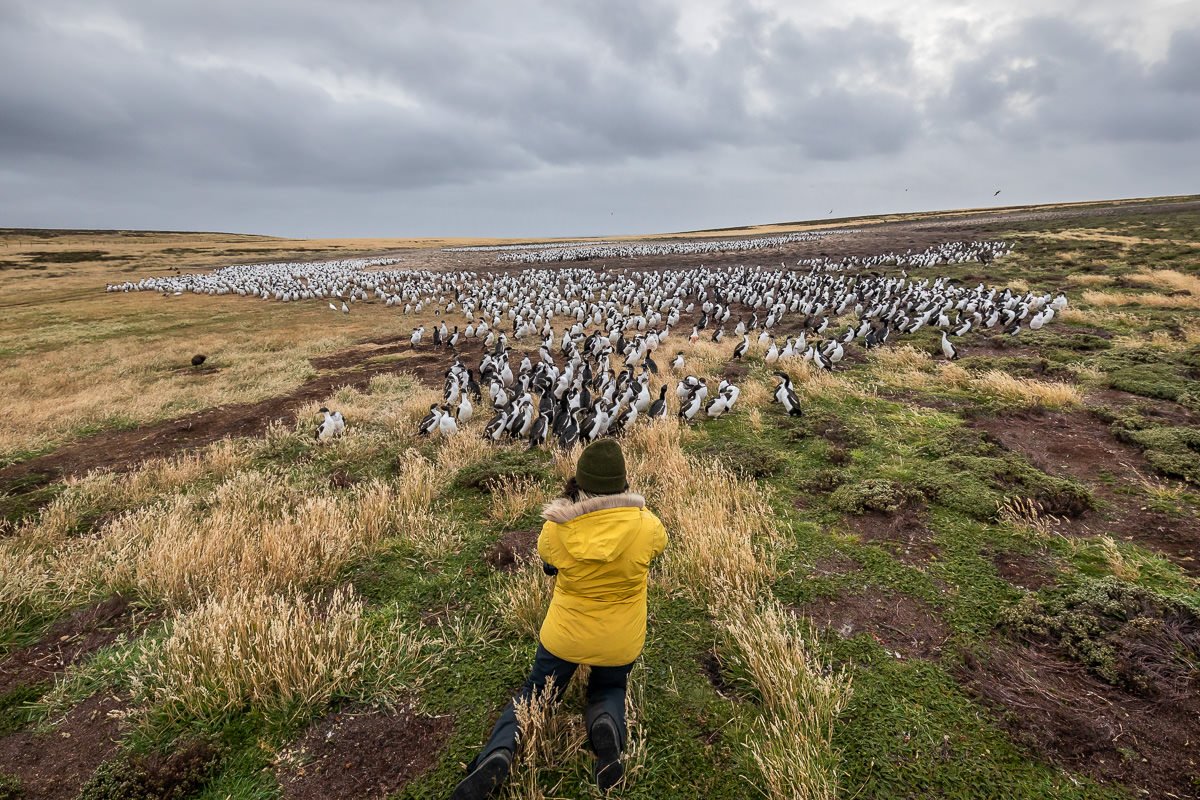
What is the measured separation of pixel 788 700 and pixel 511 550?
12.0 feet

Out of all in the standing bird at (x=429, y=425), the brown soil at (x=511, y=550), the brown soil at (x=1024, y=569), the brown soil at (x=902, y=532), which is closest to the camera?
the brown soil at (x=1024, y=569)

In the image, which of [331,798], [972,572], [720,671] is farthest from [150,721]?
[972,572]

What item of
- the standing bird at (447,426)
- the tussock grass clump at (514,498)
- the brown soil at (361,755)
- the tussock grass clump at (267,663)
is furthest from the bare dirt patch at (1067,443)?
the standing bird at (447,426)

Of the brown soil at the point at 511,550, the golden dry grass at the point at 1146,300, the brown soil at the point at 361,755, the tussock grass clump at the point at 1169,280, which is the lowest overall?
the brown soil at the point at 361,755

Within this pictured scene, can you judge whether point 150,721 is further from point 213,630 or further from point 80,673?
point 80,673

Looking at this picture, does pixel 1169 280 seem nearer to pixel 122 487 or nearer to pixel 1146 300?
pixel 1146 300

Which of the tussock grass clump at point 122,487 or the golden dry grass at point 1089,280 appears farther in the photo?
the golden dry grass at point 1089,280

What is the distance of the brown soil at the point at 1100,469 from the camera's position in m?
5.68

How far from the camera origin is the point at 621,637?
348 cm

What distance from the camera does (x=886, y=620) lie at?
4871mm

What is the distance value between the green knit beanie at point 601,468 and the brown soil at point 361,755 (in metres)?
2.41

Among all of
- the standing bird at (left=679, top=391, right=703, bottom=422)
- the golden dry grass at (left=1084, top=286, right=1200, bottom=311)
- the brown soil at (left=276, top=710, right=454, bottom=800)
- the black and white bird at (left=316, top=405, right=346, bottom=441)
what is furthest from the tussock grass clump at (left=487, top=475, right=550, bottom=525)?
the golden dry grass at (left=1084, top=286, right=1200, bottom=311)

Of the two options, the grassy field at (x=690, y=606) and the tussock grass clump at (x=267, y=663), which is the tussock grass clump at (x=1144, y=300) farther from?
the tussock grass clump at (x=267, y=663)

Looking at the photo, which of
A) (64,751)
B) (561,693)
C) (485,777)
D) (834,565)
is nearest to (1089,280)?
(834,565)
